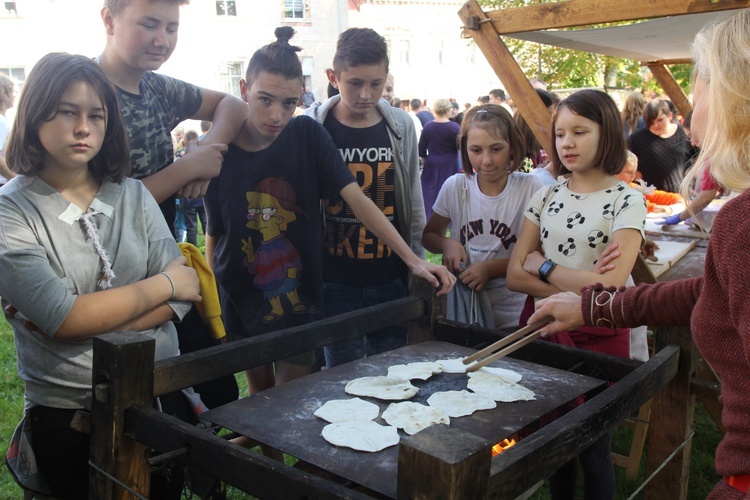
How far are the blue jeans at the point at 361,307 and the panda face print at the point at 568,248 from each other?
0.78 meters

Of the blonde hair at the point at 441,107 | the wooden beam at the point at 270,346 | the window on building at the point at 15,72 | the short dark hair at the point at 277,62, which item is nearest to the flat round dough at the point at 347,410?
the wooden beam at the point at 270,346

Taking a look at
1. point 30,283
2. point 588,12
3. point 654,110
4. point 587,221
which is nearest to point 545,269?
point 587,221

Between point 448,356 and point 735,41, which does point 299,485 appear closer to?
point 448,356

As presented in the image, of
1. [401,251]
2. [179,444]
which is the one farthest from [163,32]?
[179,444]

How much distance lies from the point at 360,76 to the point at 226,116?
24.0 inches

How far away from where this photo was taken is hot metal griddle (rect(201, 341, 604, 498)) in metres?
1.41

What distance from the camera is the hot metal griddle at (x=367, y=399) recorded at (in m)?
1.41

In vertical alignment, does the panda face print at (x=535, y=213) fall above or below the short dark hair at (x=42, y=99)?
below

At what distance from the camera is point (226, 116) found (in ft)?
7.80

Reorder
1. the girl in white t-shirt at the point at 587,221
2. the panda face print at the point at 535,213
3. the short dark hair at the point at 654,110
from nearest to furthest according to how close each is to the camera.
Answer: the girl in white t-shirt at the point at 587,221
the panda face print at the point at 535,213
the short dark hair at the point at 654,110

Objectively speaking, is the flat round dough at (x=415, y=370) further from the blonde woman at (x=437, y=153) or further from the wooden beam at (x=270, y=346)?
the blonde woman at (x=437, y=153)

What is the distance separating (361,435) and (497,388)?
0.49 meters

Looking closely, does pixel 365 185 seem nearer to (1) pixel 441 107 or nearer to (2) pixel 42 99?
(2) pixel 42 99

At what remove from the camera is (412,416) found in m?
1.61
